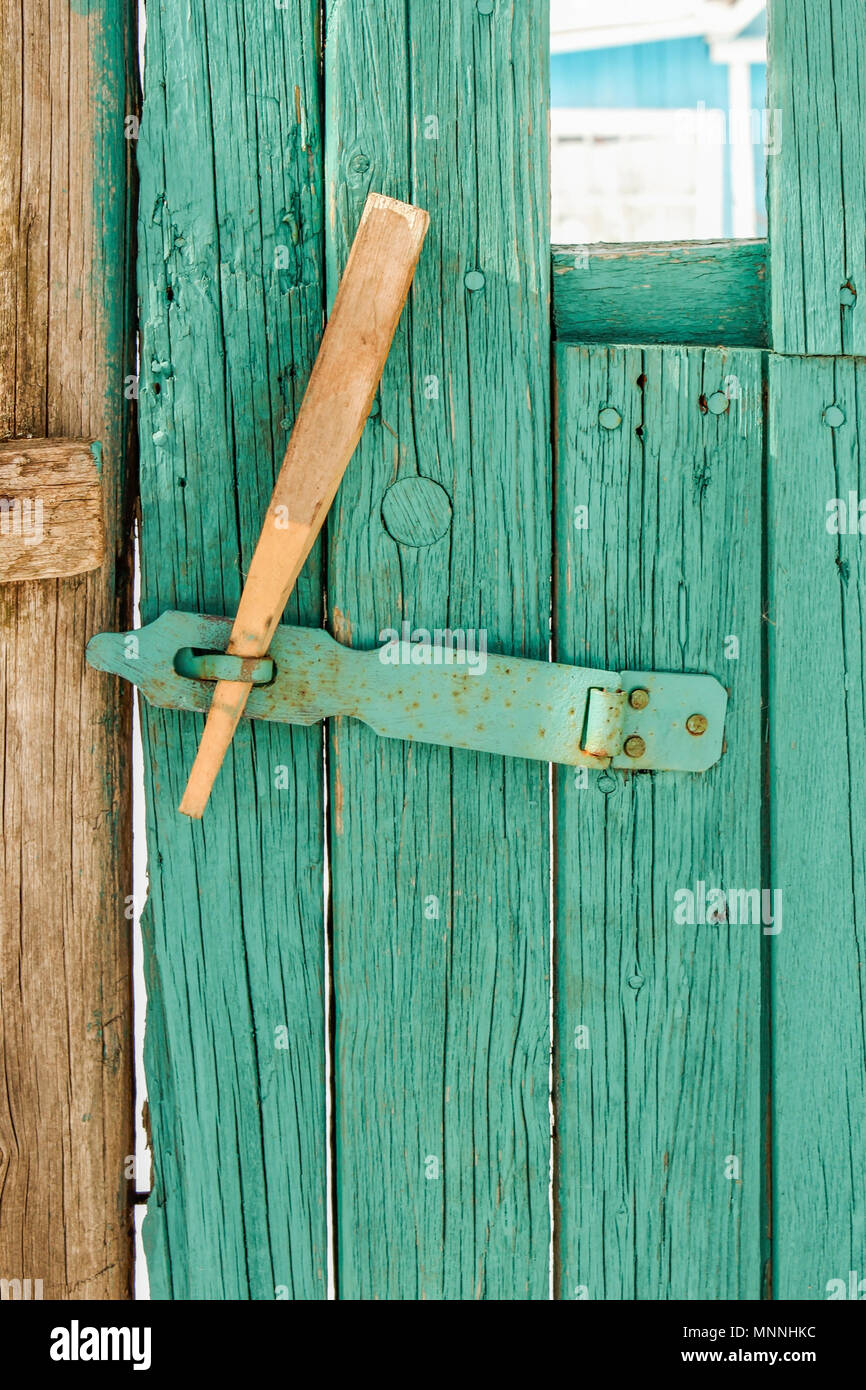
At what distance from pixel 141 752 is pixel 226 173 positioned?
2.57 ft

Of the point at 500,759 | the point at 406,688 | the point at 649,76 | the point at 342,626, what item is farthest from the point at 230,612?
the point at 649,76

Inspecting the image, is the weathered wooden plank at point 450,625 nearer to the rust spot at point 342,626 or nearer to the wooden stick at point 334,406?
the rust spot at point 342,626

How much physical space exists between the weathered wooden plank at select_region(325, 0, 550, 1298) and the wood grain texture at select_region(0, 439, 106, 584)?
0.32 meters

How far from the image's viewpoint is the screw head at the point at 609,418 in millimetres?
1357

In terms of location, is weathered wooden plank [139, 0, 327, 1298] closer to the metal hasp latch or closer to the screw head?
the metal hasp latch

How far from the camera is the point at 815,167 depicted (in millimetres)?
1359

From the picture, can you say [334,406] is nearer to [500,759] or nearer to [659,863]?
[500,759]

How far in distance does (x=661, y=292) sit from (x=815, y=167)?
0.85 feet

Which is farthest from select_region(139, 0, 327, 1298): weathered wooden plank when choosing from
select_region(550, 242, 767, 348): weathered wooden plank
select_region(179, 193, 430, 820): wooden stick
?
select_region(550, 242, 767, 348): weathered wooden plank

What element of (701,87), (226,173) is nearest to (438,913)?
(226,173)

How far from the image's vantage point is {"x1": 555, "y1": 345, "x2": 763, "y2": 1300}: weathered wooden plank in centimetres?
137

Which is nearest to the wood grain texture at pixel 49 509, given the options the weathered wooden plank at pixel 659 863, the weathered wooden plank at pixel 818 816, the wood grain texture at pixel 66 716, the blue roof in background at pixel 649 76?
the wood grain texture at pixel 66 716
